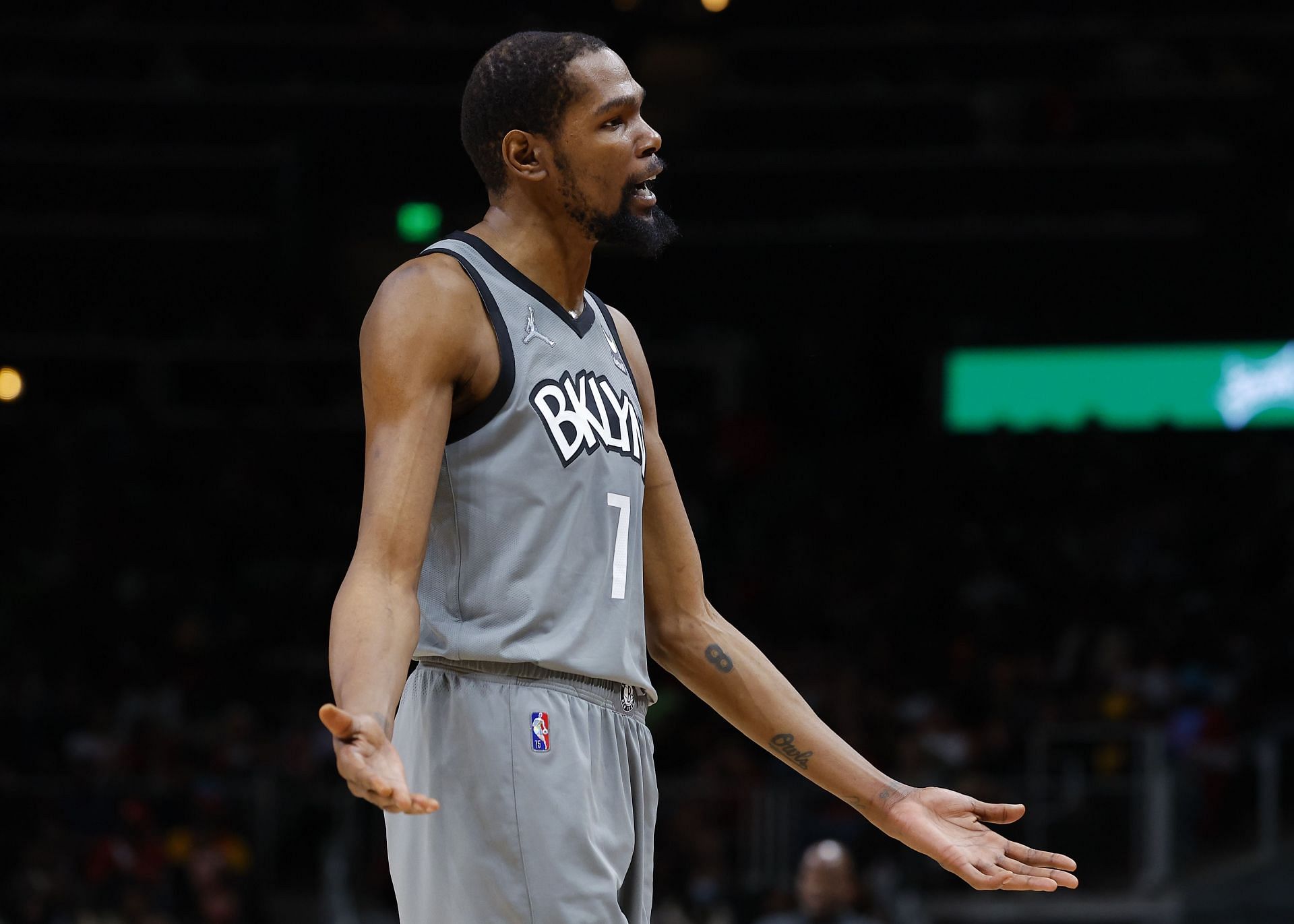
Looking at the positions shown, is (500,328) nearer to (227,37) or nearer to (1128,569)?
(1128,569)

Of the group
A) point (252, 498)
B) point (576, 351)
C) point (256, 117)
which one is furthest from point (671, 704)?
point (576, 351)

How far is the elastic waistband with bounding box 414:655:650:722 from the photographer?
9.70ft

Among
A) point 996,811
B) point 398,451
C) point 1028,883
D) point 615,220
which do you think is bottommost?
point 1028,883

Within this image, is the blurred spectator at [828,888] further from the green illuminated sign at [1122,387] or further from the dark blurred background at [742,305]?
the green illuminated sign at [1122,387]

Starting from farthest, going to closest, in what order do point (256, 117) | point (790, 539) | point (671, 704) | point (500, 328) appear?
1. point (256, 117)
2. point (790, 539)
3. point (671, 704)
4. point (500, 328)

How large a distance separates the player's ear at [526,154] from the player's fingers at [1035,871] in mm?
1453

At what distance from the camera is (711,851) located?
1091 cm

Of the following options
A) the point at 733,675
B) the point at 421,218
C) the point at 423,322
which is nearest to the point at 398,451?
the point at 423,322

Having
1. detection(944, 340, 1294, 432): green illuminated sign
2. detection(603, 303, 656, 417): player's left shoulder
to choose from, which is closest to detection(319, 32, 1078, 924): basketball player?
detection(603, 303, 656, 417): player's left shoulder

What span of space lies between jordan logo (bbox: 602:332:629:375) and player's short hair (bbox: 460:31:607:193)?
343 millimetres

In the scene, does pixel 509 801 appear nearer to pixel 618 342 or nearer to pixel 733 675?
pixel 733 675

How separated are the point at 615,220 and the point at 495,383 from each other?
1.28 ft

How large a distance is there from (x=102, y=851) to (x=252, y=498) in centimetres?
545

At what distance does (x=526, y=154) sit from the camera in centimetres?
316
